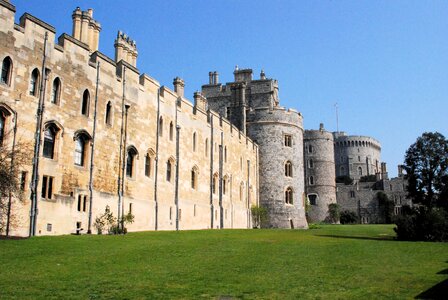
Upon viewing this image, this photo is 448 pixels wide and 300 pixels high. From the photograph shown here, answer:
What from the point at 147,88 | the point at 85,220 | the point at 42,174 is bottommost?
the point at 85,220

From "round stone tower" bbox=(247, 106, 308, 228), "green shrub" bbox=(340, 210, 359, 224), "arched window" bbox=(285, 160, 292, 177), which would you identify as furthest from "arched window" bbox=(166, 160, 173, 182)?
"green shrub" bbox=(340, 210, 359, 224)

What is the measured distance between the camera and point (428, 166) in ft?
110

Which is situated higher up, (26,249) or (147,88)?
(147,88)

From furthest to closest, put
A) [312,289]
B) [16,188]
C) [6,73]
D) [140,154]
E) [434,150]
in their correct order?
[434,150] → [140,154] → [6,73] → [16,188] → [312,289]

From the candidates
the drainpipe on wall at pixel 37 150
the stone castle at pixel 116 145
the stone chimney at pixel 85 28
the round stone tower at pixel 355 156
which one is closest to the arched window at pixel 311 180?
the stone castle at pixel 116 145

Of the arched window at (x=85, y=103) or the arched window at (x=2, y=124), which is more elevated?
the arched window at (x=85, y=103)

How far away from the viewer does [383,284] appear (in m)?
10.2

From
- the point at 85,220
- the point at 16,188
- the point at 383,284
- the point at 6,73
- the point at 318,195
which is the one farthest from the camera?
the point at 318,195

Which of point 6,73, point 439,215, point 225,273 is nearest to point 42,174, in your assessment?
point 6,73

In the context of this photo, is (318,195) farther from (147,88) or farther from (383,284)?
(383,284)

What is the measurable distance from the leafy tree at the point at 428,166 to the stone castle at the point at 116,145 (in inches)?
596

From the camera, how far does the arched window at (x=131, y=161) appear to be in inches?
1048

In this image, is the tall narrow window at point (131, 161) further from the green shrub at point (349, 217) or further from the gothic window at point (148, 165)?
the green shrub at point (349, 217)

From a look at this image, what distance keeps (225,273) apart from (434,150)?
89.0 ft
